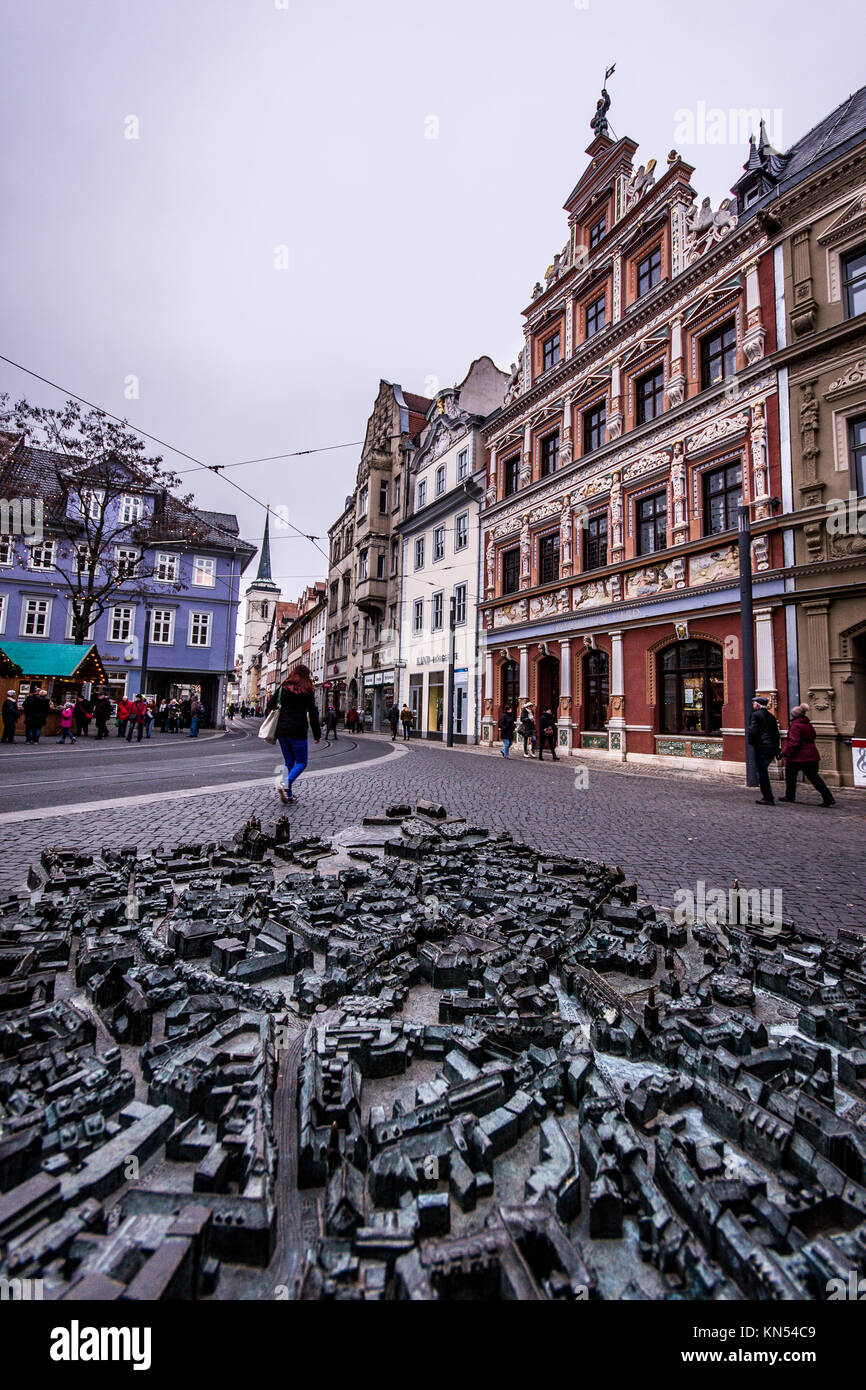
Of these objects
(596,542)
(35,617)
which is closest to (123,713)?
(35,617)

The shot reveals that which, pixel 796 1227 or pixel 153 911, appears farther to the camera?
pixel 153 911

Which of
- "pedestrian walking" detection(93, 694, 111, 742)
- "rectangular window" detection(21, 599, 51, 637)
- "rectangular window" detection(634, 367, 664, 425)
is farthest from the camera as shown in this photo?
"rectangular window" detection(21, 599, 51, 637)

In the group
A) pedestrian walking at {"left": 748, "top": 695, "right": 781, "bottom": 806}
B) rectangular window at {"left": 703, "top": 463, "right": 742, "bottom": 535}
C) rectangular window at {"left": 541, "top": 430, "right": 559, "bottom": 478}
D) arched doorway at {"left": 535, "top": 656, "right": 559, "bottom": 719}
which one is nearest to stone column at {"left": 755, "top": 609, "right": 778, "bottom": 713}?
rectangular window at {"left": 703, "top": 463, "right": 742, "bottom": 535}

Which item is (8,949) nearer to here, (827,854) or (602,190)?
(827,854)

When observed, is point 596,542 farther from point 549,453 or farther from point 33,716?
point 33,716

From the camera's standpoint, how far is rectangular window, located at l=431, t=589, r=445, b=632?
1232 inches

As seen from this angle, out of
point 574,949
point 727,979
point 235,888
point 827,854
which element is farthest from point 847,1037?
point 827,854

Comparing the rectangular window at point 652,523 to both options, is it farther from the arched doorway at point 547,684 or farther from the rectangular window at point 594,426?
the arched doorway at point 547,684

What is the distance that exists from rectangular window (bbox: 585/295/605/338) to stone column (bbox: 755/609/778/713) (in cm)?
1350

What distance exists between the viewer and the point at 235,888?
3807 mm

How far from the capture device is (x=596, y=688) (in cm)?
2027

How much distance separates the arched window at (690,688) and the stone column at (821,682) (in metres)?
2.52

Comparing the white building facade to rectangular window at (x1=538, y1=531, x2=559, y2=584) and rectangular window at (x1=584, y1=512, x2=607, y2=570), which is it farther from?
rectangular window at (x1=584, y1=512, x2=607, y2=570)
